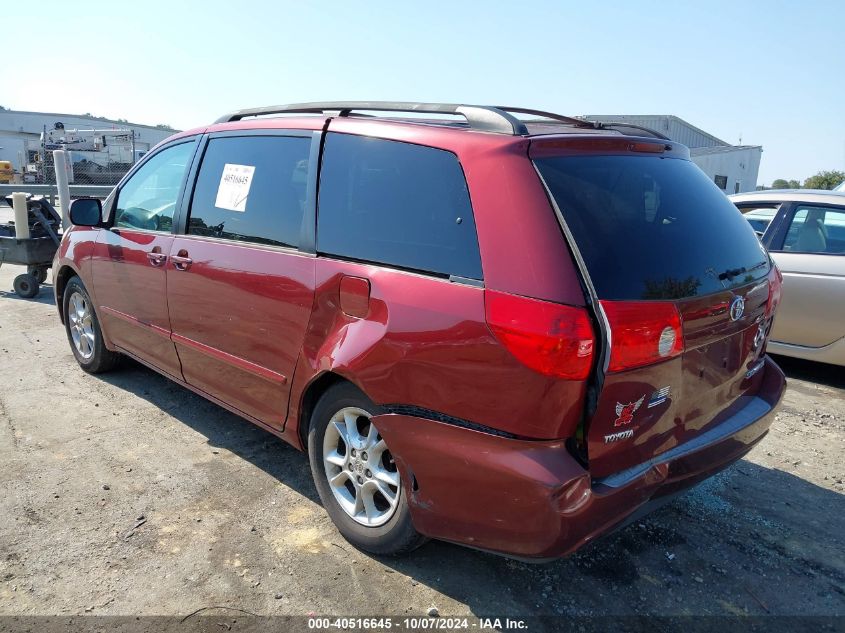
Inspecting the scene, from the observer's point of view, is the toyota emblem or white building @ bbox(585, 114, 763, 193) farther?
white building @ bbox(585, 114, 763, 193)

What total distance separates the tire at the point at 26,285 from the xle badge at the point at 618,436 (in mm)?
8161

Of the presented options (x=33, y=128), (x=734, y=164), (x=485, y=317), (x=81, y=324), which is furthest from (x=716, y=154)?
(x=33, y=128)

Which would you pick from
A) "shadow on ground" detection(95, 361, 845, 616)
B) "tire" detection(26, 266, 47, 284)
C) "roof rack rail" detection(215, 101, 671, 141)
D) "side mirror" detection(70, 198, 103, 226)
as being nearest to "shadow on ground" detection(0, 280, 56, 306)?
"tire" detection(26, 266, 47, 284)

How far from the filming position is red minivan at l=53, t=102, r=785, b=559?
2145 mm

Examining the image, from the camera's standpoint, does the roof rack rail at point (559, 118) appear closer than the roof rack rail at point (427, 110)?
No

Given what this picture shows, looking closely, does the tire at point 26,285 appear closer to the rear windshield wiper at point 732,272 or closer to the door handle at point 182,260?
the door handle at point 182,260

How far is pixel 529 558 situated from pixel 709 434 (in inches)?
38.3

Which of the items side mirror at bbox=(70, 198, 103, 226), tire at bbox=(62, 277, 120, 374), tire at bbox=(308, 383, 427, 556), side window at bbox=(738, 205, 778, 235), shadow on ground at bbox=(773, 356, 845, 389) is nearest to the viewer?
tire at bbox=(308, 383, 427, 556)

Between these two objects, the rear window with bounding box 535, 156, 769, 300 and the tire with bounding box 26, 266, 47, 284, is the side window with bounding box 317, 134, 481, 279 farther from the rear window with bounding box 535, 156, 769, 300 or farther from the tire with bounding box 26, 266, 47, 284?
→ the tire with bounding box 26, 266, 47, 284

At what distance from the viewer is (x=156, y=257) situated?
396 cm

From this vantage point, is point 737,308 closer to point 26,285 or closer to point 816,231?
point 816,231

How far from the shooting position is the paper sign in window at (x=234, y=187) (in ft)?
11.3

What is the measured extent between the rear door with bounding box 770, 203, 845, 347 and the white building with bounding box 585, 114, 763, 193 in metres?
18.3

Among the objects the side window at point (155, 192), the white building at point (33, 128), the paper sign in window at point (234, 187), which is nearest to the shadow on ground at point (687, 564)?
the paper sign in window at point (234, 187)
